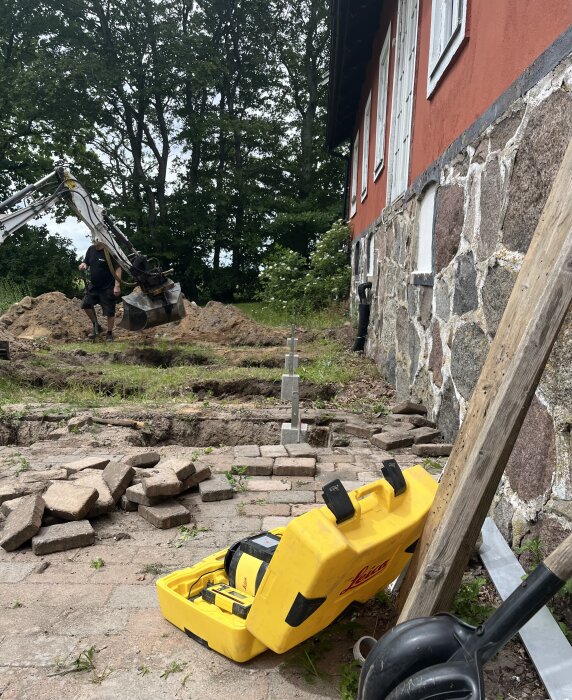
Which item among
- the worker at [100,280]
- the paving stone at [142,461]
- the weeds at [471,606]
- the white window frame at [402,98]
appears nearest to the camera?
the weeds at [471,606]

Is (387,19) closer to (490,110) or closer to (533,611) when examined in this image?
(490,110)

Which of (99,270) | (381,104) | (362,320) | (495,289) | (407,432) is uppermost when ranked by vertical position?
(381,104)

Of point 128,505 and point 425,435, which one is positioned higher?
point 425,435

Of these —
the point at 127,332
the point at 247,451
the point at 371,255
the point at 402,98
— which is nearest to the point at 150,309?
the point at 127,332

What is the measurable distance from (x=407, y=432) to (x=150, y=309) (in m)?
6.53

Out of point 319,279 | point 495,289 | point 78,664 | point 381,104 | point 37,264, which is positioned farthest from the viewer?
point 37,264

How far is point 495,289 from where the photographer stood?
11.0 feet

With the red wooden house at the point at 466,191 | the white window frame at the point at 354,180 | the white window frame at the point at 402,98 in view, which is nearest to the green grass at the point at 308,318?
the white window frame at the point at 354,180

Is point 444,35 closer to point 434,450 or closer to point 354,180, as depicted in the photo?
point 434,450

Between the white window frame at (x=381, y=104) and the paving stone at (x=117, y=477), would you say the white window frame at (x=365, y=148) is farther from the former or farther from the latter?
the paving stone at (x=117, y=477)

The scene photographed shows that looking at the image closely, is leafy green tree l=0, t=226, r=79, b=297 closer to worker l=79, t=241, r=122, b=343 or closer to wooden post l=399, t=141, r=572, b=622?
worker l=79, t=241, r=122, b=343

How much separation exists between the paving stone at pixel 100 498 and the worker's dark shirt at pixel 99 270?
28.0 feet

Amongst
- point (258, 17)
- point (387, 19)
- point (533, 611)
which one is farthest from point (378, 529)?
point (258, 17)

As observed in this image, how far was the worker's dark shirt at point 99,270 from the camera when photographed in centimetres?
1154
